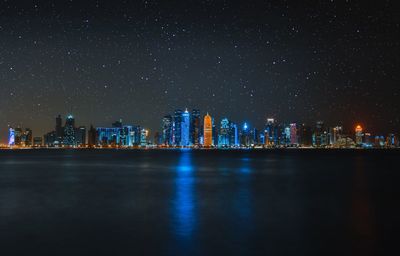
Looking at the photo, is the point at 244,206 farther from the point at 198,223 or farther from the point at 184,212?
the point at 198,223

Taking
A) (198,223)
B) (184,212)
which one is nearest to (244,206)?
(184,212)

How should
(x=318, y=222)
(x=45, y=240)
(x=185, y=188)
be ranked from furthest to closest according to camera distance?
(x=185, y=188) → (x=318, y=222) → (x=45, y=240)

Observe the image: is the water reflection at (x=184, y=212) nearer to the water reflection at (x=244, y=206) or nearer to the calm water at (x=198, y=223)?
the calm water at (x=198, y=223)

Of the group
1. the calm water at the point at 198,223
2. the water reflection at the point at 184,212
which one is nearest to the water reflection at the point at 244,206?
the calm water at the point at 198,223

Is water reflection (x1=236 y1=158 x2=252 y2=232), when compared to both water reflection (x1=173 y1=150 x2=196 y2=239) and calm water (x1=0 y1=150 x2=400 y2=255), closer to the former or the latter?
calm water (x1=0 y1=150 x2=400 y2=255)

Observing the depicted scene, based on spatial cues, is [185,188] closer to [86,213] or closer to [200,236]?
[86,213]

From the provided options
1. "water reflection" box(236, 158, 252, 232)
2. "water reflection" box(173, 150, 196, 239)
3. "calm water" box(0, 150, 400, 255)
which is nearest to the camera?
"calm water" box(0, 150, 400, 255)

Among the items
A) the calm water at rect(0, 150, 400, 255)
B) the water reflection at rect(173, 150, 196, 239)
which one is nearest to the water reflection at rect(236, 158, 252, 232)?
the calm water at rect(0, 150, 400, 255)

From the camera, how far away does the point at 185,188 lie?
3262 cm

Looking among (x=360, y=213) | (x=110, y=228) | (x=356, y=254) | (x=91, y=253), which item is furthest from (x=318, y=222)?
(x=91, y=253)

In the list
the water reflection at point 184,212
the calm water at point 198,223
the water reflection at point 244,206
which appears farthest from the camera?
the water reflection at point 244,206

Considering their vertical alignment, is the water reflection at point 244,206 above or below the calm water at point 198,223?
below

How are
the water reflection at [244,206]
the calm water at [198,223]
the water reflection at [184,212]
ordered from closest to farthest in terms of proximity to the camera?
the calm water at [198,223]
the water reflection at [184,212]
the water reflection at [244,206]

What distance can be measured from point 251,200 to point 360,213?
23.2 feet
